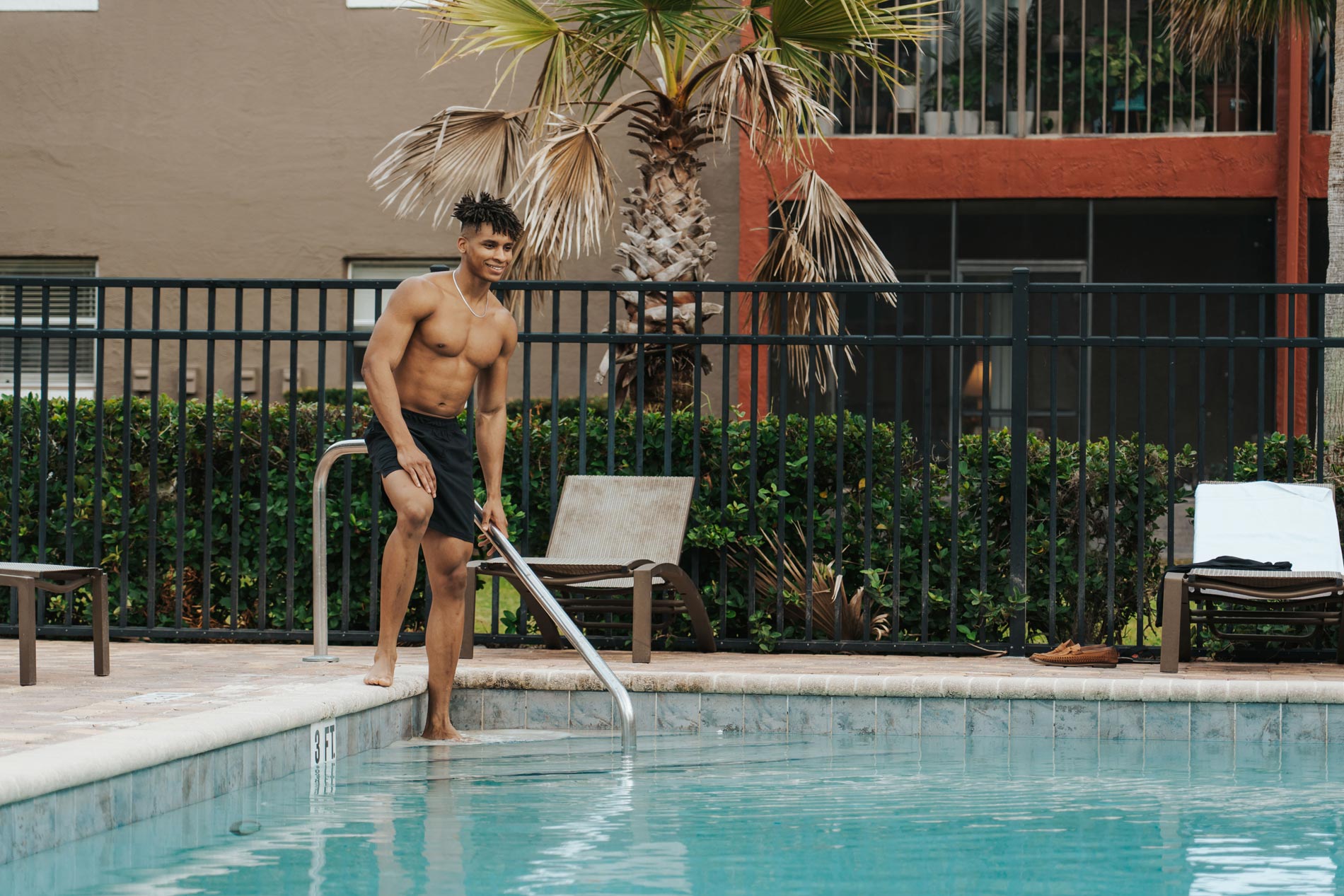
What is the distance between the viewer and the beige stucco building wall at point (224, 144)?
14.4 metres

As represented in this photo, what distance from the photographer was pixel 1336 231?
33.2 feet

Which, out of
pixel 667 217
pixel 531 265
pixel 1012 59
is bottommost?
pixel 531 265

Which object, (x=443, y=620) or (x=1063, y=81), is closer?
(x=443, y=620)

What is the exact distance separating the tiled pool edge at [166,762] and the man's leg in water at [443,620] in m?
0.25

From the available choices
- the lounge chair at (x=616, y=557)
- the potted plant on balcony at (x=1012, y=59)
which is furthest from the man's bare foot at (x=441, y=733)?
the potted plant on balcony at (x=1012, y=59)

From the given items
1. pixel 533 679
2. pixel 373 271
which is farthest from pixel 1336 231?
pixel 373 271

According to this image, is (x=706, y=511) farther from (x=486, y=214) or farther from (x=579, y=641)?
(x=486, y=214)

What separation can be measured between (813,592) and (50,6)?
10516 mm

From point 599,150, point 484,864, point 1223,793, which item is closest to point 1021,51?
point 599,150

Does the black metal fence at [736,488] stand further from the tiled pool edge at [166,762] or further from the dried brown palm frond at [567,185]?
the tiled pool edge at [166,762]

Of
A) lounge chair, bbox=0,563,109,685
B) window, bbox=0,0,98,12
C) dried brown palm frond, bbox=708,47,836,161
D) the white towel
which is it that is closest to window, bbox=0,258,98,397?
window, bbox=0,0,98,12

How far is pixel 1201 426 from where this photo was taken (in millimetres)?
7363

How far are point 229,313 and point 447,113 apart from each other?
6153 mm

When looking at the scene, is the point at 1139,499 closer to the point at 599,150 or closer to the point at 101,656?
the point at 599,150
